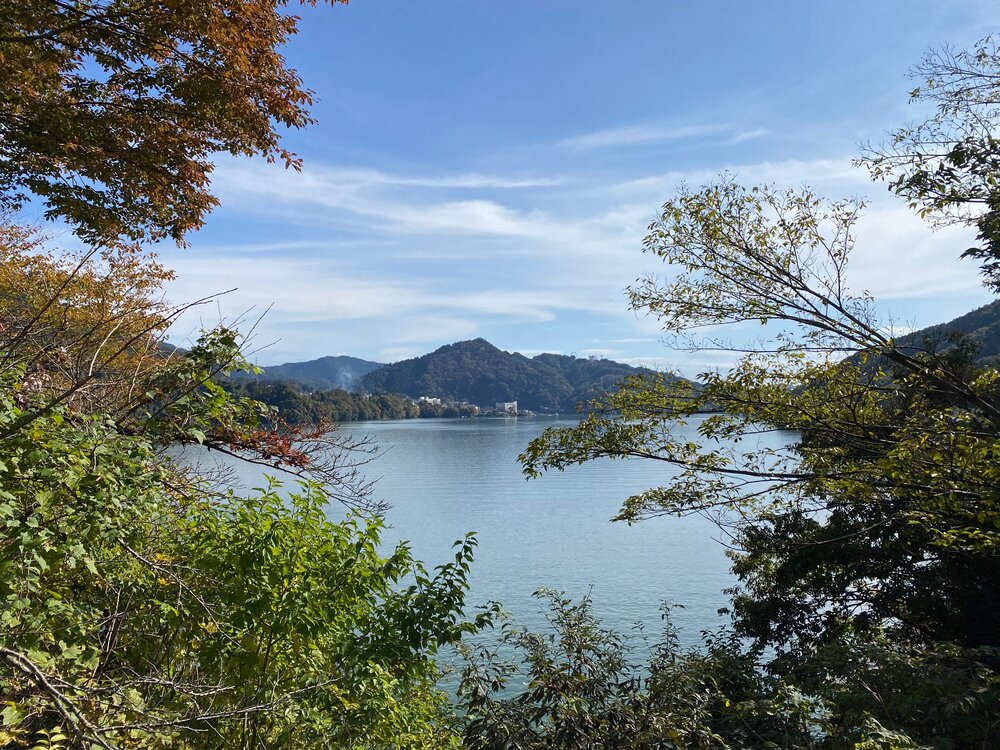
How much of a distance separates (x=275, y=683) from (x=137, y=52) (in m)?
5.01

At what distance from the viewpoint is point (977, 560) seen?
8234 mm

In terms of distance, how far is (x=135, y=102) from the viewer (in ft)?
17.4

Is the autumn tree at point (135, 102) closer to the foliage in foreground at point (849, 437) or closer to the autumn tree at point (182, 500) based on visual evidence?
the autumn tree at point (182, 500)

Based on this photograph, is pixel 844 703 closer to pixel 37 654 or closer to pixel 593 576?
pixel 37 654

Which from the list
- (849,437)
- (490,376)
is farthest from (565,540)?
(490,376)

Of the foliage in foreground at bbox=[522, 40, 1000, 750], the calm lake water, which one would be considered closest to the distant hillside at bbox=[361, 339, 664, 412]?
the calm lake water

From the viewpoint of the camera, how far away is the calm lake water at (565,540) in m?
14.9

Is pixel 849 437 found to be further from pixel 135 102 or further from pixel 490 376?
pixel 490 376

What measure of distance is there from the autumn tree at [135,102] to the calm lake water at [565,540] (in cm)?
314

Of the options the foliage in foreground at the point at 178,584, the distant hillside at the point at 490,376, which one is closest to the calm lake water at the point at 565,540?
the foliage in foreground at the point at 178,584

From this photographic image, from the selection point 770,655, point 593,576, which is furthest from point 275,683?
point 593,576

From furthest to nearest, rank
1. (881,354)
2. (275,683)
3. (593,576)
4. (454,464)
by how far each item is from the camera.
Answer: (454,464), (593,576), (881,354), (275,683)

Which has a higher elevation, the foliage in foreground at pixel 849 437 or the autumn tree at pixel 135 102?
the autumn tree at pixel 135 102

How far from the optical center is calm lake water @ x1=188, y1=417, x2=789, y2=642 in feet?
49.0
